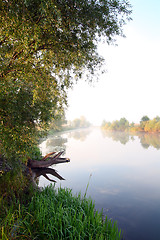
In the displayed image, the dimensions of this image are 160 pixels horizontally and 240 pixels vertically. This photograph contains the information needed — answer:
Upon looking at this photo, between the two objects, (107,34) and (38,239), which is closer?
Result: (38,239)

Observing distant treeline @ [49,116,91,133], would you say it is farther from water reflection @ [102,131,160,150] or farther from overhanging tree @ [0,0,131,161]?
water reflection @ [102,131,160,150]

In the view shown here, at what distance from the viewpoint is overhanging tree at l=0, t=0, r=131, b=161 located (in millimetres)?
4734

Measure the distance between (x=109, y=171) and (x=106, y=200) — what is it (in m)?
6.91

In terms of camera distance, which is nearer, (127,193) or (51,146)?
(127,193)

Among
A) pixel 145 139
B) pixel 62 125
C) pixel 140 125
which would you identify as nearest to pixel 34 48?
pixel 145 139

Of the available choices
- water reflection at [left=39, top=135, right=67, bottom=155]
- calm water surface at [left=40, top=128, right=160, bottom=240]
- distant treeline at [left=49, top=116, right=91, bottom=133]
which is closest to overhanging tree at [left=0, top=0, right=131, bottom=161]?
distant treeline at [left=49, top=116, right=91, bottom=133]

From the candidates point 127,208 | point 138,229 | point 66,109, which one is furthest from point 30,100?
point 127,208

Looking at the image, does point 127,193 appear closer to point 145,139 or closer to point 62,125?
point 145,139

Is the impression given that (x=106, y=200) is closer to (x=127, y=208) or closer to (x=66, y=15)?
(x=127, y=208)

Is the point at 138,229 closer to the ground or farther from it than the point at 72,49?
closer to the ground

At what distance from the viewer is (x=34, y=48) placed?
6301 millimetres

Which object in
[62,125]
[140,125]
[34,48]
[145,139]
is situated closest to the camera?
Result: [34,48]

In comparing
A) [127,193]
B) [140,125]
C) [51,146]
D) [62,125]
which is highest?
[140,125]

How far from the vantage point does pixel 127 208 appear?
30.1 ft
